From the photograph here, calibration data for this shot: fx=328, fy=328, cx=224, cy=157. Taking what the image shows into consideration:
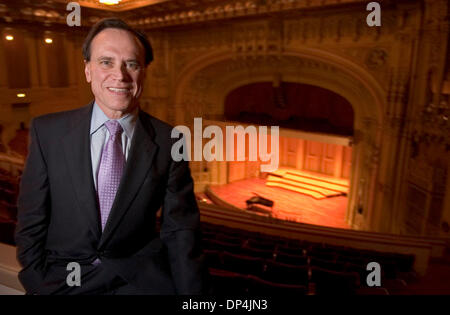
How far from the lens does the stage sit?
1089 cm

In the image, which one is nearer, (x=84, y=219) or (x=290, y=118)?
(x=84, y=219)

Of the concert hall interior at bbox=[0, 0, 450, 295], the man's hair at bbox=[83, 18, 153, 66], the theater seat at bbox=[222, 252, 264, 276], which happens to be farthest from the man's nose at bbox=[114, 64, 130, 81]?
the theater seat at bbox=[222, 252, 264, 276]

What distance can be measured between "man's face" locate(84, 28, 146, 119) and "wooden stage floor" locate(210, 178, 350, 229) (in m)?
10.0

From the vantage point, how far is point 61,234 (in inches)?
49.6

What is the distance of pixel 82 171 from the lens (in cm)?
123

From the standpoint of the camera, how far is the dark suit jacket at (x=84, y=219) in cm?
122

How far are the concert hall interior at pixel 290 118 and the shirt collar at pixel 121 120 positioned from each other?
67cm

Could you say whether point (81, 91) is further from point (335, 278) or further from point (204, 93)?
point (335, 278)

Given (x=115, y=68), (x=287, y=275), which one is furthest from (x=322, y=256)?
(x=115, y=68)

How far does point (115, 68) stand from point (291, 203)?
1149 cm

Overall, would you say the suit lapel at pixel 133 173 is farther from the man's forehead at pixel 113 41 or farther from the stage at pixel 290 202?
the stage at pixel 290 202

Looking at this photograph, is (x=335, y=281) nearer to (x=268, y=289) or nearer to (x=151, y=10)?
(x=268, y=289)

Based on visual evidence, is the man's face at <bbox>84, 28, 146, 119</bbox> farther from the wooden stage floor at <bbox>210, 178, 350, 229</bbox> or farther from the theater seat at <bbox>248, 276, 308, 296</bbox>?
the wooden stage floor at <bbox>210, 178, 350, 229</bbox>

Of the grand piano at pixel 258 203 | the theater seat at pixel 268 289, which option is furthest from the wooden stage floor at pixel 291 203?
the theater seat at pixel 268 289
